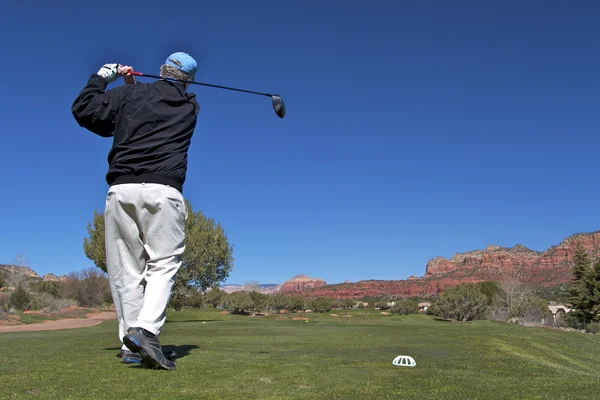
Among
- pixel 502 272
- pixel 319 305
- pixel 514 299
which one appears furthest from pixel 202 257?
pixel 502 272

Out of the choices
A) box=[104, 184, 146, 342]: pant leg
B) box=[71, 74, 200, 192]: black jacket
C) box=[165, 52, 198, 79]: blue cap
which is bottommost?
box=[104, 184, 146, 342]: pant leg

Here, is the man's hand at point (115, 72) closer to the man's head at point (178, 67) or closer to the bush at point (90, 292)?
the man's head at point (178, 67)

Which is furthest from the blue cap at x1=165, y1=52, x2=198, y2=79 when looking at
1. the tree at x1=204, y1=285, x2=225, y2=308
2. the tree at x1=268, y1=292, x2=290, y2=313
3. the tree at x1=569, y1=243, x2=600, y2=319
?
the tree at x1=268, y1=292, x2=290, y2=313

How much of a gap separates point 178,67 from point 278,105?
1417 mm

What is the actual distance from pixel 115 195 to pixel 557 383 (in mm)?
3587

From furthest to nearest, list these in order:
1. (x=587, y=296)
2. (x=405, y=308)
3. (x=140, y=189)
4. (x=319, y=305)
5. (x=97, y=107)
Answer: (x=319, y=305) → (x=405, y=308) → (x=587, y=296) → (x=97, y=107) → (x=140, y=189)

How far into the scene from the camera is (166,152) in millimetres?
4176

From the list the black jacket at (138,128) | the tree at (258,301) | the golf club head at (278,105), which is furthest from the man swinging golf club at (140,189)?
the tree at (258,301)

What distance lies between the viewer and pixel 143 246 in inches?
163

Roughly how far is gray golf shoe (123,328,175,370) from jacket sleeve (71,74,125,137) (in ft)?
5.57

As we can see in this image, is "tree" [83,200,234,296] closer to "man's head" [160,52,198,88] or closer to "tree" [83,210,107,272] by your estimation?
"tree" [83,210,107,272]

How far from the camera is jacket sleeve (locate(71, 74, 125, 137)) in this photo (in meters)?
4.14

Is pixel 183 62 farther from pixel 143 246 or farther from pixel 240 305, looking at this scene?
pixel 240 305

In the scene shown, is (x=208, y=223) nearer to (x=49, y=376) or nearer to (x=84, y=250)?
(x=84, y=250)
